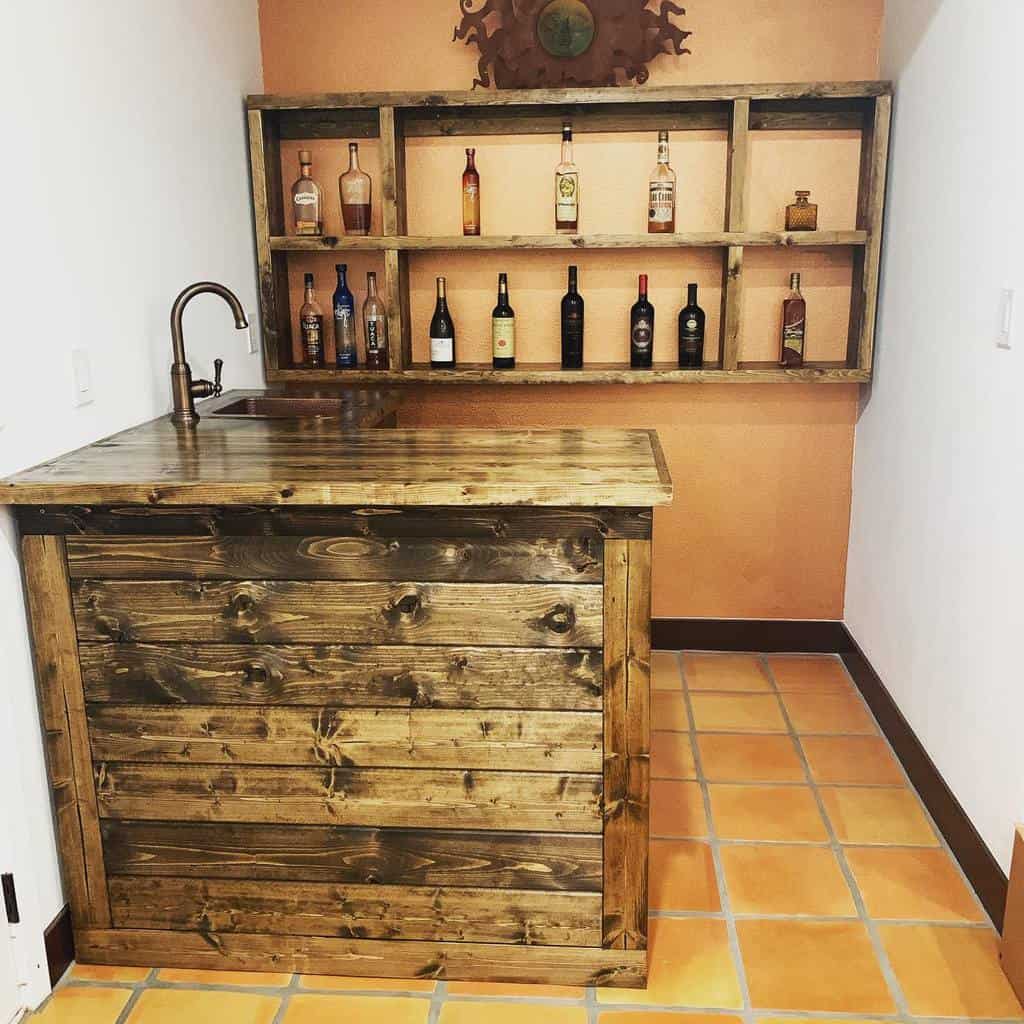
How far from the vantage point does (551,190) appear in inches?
132

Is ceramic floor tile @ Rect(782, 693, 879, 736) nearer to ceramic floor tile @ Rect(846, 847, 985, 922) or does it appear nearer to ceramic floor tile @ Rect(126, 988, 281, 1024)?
ceramic floor tile @ Rect(846, 847, 985, 922)

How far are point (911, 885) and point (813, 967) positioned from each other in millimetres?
393

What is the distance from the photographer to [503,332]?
3332 mm

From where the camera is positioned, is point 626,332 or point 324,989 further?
point 626,332

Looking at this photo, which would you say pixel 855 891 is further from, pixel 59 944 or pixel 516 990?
pixel 59 944

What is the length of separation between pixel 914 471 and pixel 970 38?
107 centimetres

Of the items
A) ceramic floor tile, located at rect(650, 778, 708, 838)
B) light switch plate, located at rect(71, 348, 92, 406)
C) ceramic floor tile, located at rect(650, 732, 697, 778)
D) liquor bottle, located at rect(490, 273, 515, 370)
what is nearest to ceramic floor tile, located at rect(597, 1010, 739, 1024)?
ceramic floor tile, located at rect(650, 778, 708, 838)

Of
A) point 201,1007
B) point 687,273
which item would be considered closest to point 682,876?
point 201,1007

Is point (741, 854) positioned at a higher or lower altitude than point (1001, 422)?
lower

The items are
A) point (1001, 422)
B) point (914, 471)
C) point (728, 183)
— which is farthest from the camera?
point (728, 183)

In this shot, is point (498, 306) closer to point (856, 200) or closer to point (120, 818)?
point (856, 200)

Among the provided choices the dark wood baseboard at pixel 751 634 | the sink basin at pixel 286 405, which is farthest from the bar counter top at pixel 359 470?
the dark wood baseboard at pixel 751 634

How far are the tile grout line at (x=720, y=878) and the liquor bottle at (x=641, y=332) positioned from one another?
1054 millimetres

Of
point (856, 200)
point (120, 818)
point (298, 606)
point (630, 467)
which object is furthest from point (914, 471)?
point (120, 818)
